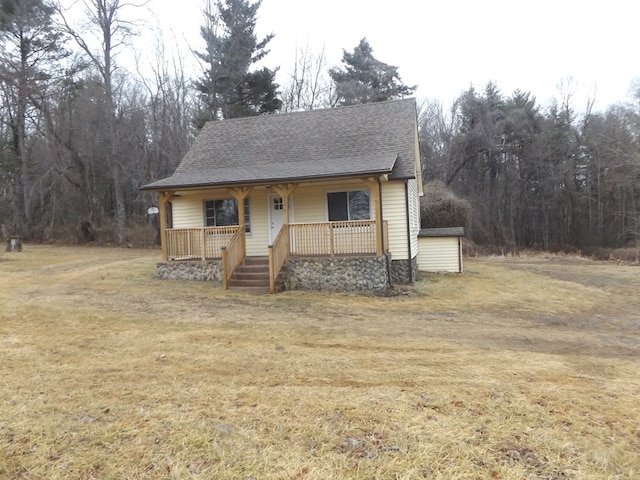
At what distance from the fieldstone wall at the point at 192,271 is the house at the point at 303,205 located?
1.2 inches

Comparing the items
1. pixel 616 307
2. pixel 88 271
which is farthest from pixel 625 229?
pixel 88 271

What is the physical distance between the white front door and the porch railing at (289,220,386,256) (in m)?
1.58

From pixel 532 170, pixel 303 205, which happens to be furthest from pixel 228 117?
pixel 532 170

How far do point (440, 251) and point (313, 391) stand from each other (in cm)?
1190

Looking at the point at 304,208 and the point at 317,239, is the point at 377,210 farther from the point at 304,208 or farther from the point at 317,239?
the point at 304,208

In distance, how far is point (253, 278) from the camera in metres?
11.4

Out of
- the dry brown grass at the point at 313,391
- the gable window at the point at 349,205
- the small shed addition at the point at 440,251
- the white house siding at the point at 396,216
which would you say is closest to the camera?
the dry brown grass at the point at 313,391

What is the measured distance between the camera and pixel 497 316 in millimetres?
8555

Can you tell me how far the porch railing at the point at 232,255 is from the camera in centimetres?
1104

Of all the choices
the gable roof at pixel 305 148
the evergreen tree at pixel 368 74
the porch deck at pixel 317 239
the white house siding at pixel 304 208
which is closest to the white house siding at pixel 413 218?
the white house siding at pixel 304 208

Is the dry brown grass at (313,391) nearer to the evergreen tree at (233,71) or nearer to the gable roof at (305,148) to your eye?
the gable roof at (305,148)

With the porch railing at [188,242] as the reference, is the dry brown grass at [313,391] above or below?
below

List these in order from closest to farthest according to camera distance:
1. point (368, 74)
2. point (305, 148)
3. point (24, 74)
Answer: point (305, 148) → point (24, 74) → point (368, 74)

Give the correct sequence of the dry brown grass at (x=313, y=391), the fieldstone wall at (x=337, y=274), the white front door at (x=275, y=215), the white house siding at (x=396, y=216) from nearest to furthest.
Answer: the dry brown grass at (x=313, y=391), the fieldstone wall at (x=337, y=274), the white house siding at (x=396, y=216), the white front door at (x=275, y=215)
